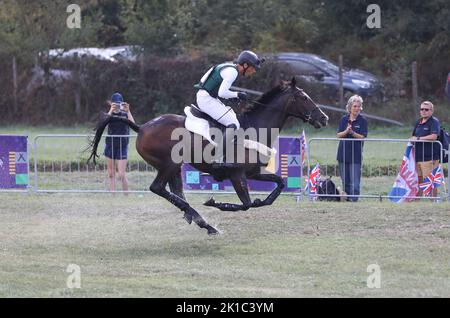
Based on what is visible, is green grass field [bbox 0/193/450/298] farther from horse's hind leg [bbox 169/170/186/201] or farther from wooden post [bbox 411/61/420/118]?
wooden post [bbox 411/61/420/118]

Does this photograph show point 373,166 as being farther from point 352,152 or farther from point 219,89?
A: point 219,89

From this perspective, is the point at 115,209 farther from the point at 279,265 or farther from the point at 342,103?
the point at 342,103

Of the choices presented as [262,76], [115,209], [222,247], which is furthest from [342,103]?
[222,247]

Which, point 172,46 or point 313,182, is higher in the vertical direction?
point 172,46

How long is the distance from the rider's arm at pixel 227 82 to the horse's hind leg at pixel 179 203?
1.51 metres

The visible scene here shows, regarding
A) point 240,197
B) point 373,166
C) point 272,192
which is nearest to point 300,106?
point 272,192

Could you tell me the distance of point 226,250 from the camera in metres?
12.5

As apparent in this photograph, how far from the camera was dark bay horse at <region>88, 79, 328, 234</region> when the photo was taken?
44.3 feet

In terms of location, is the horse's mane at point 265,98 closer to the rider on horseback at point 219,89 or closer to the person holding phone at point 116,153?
the rider on horseback at point 219,89

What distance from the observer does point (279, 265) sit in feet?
37.2

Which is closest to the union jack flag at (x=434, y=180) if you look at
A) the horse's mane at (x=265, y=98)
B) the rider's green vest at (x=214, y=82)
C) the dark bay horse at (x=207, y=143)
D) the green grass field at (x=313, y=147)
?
the green grass field at (x=313, y=147)

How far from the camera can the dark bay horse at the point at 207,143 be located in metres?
13.5

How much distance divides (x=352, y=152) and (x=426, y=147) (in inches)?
50.0

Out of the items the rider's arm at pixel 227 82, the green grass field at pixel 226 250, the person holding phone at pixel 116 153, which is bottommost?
the green grass field at pixel 226 250
